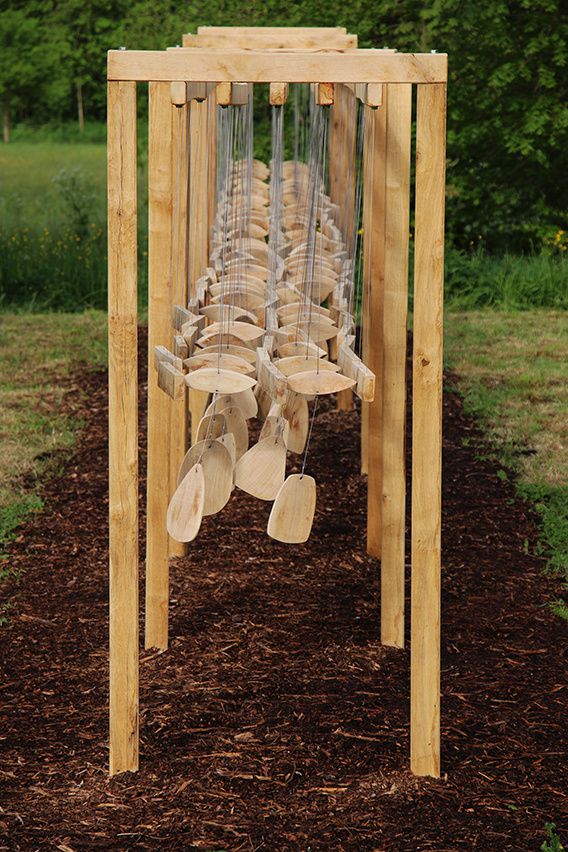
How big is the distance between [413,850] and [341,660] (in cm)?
116

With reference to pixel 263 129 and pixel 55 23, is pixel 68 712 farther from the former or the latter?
pixel 55 23

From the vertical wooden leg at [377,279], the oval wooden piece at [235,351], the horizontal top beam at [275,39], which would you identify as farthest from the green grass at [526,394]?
the horizontal top beam at [275,39]

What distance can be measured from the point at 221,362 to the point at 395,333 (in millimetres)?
947

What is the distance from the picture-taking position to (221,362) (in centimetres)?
330

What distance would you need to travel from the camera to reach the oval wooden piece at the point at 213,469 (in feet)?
10.6

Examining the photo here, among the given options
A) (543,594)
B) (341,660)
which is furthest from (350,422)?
(341,660)

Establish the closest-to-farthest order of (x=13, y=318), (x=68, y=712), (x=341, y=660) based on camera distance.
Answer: (x=68, y=712) → (x=341, y=660) → (x=13, y=318)

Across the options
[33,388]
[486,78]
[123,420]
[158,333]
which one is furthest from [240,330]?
[486,78]

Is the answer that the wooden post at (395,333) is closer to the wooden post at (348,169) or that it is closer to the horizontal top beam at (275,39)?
the wooden post at (348,169)

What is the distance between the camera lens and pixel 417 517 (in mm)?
3336

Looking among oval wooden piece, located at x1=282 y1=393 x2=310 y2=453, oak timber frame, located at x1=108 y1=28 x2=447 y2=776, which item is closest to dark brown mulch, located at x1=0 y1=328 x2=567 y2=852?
oak timber frame, located at x1=108 y1=28 x2=447 y2=776

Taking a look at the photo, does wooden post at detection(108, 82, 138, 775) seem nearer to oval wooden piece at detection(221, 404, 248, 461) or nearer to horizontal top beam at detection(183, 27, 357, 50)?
oval wooden piece at detection(221, 404, 248, 461)

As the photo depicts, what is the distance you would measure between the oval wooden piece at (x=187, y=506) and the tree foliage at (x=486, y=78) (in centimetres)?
851

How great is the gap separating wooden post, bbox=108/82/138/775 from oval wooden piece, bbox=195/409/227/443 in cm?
18
